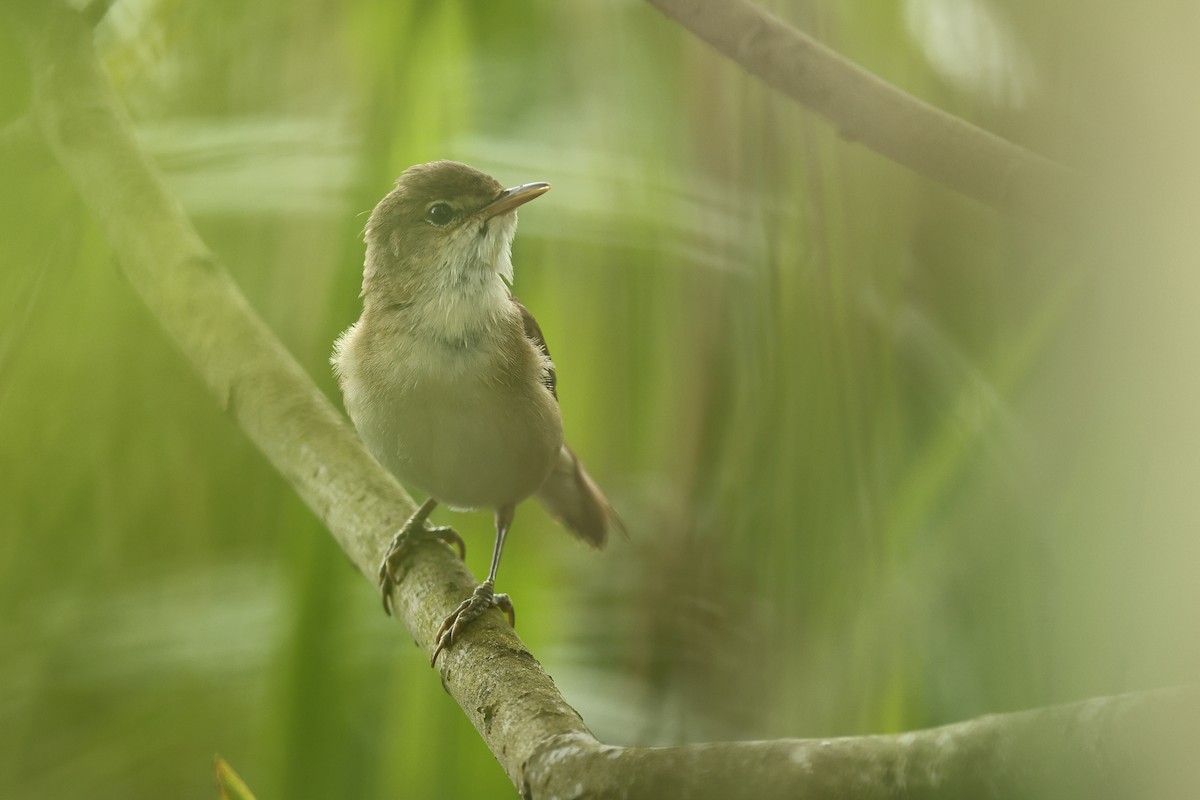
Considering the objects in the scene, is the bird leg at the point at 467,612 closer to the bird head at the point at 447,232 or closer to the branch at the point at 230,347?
the branch at the point at 230,347

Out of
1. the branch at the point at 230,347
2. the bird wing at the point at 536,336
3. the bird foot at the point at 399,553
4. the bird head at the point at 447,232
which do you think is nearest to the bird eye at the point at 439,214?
the bird head at the point at 447,232

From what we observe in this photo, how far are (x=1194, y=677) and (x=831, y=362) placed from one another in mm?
745

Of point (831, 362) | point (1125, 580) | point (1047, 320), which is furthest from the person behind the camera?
point (831, 362)

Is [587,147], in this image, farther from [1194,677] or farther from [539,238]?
[1194,677]

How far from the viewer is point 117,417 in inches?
68.5

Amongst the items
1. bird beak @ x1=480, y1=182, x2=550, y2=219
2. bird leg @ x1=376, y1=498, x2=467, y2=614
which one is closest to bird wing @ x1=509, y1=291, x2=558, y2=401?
bird beak @ x1=480, y1=182, x2=550, y2=219

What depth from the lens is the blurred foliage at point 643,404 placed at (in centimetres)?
107

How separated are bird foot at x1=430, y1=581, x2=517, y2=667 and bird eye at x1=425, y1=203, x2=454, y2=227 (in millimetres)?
455

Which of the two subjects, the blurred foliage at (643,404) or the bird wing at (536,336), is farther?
the bird wing at (536,336)

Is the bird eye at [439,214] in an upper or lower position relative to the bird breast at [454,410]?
upper

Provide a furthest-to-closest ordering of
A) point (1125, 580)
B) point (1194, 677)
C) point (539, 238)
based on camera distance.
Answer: point (539, 238), point (1125, 580), point (1194, 677)

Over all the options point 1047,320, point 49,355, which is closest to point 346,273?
point 49,355

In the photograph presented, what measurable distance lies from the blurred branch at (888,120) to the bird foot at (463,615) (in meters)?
0.62

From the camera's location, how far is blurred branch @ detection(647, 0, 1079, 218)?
93cm
